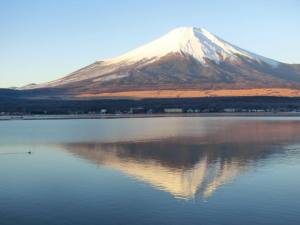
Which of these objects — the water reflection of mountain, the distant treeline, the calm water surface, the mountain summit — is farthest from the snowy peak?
the calm water surface

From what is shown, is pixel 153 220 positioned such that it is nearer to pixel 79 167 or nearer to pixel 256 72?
pixel 79 167

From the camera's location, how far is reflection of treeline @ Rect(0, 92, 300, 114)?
53656mm

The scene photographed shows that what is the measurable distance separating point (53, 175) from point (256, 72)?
2877 inches

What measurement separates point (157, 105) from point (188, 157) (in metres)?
42.6

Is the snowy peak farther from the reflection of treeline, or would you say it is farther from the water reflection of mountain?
the water reflection of mountain

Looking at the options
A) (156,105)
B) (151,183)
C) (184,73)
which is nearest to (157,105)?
(156,105)

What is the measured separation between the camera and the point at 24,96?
7538cm

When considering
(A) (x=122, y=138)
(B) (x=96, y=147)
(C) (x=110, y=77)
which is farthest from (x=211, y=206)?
(C) (x=110, y=77)

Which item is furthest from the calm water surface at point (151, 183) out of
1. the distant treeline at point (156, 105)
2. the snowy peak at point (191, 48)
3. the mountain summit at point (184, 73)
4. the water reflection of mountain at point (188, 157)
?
the snowy peak at point (191, 48)

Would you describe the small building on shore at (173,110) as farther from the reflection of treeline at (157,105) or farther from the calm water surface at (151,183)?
the calm water surface at (151,183)

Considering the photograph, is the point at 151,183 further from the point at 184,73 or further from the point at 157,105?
the point at 184,73

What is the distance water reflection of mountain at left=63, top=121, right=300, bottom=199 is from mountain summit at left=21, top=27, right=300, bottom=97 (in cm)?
4832

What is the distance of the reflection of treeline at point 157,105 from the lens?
53.7 meters

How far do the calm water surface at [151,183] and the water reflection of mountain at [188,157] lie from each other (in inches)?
0.9
